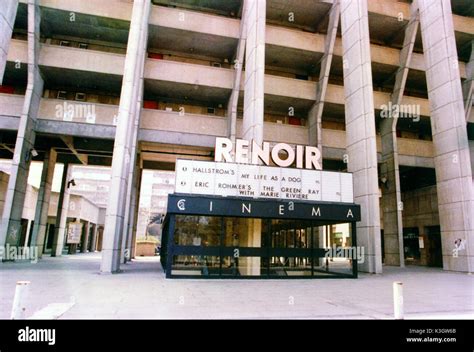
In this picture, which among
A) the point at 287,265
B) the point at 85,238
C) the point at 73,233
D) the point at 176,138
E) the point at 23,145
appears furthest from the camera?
the point at 85,238

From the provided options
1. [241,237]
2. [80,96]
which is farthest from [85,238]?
[241,237]

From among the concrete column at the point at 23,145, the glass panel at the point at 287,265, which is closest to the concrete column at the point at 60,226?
the concrete column at the point at 23,145

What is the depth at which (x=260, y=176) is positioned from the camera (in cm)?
1734

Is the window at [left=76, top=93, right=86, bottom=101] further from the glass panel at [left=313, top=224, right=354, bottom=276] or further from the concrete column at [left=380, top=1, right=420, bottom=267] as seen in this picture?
the concrete column at [left=380, top=1, right=420, bottom=267]

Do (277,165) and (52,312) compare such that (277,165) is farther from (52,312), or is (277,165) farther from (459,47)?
(459,47)

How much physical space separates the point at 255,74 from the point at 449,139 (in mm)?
14134

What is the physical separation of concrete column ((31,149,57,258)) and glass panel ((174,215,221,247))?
50.5ft

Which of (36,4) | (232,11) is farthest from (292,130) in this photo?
(36,4)

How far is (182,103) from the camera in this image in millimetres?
28266

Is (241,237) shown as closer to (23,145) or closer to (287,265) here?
(287,265)

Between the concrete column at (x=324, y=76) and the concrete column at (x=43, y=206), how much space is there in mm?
22729

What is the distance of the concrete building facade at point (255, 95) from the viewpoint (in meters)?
20.9

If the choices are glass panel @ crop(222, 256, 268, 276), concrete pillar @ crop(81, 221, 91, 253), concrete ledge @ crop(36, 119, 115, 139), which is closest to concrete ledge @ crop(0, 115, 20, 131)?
concrete ledge @ crop(36, 119, 115, 139)
